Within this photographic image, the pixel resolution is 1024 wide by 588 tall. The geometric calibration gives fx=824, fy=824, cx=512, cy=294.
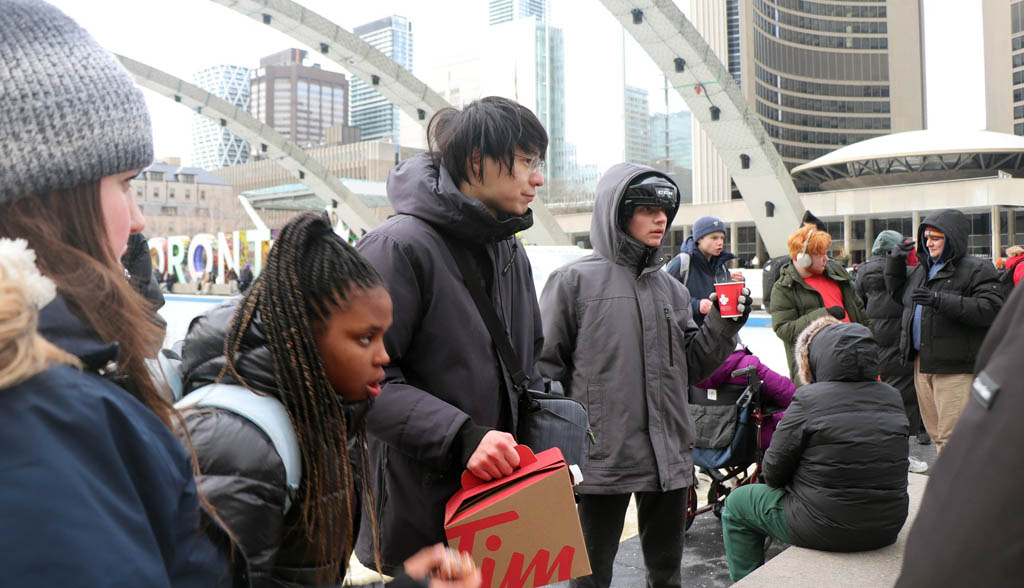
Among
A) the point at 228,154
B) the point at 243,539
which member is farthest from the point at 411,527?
the point at 228,154

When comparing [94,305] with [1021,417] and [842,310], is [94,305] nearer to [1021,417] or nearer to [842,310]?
[1021,417]

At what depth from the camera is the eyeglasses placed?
2.45m

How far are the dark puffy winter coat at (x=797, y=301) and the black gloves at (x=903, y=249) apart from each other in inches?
35.6

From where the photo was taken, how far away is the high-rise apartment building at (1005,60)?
81875 millimetres

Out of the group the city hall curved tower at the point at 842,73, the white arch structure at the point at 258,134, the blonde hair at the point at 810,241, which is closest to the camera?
the blonde hair at the point at 810,241

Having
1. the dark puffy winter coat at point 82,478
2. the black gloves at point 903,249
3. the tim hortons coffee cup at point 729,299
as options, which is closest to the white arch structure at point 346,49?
the black gloves at point 903,249

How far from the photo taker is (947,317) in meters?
5.68

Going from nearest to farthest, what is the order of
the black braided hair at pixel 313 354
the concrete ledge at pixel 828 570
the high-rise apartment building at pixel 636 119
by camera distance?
the black braided hair at pixel 313 354, the concrete ledge at pixel 828 570, the high-rise apartment building at pixel 636 119

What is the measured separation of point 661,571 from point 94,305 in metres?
2.68

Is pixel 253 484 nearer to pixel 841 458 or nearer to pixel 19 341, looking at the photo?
pixel 19 341

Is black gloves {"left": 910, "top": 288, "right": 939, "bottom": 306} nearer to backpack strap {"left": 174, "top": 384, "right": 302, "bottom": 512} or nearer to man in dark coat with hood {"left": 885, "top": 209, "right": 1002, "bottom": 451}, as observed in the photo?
man in dark coat with hood {"left": 885, "top": 209, "right": 1002, "bottom": 451}

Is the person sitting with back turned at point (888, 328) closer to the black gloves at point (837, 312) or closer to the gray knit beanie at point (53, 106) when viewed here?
the black gloves at point (837, 312)

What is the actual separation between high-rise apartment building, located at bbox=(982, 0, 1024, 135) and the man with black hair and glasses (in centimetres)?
9587

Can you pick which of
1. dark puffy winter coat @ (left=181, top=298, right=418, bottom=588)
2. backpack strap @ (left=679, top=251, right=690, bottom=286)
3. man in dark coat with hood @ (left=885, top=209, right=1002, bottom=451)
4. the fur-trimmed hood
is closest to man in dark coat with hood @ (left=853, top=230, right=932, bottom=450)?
man in dark coat with hood @ (left=885, top=209, right=1002, bottom=451)
